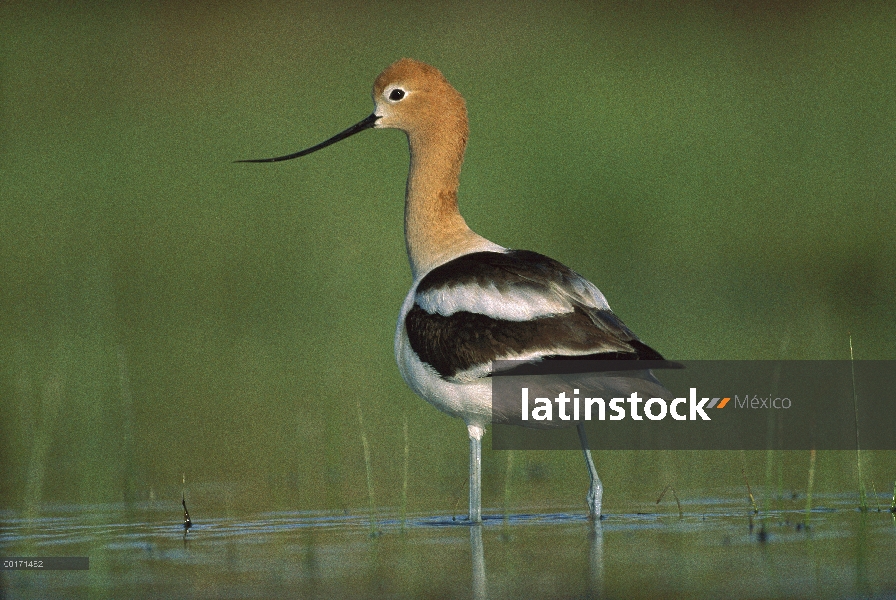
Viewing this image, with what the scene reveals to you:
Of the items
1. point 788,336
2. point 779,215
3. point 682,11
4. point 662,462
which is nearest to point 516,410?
point 662,462

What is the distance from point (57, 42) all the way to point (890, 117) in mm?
10425

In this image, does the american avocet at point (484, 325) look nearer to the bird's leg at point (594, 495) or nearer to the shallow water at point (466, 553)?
the bird's leg at point (594, 495)

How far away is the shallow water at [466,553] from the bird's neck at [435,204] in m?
1.62

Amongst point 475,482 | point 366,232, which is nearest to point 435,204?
point 475,482

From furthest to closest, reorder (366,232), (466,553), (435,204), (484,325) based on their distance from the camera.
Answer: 1. (366,232)
2. (435,204)
3. (484,325)
4. (466,553)

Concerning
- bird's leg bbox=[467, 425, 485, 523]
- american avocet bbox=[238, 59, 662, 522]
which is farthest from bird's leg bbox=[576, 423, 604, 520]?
bird's leg bbox=[467, 425, 485, 523]

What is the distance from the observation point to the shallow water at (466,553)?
17.2 feet

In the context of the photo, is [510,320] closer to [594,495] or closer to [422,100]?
[594,495]

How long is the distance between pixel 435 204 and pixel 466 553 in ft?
8.67

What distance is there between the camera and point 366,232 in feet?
47.7

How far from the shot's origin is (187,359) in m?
10.2

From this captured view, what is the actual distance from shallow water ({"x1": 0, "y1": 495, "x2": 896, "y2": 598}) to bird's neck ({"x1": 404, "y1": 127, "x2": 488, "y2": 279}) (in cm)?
162

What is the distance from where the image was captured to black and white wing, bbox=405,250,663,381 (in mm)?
6676

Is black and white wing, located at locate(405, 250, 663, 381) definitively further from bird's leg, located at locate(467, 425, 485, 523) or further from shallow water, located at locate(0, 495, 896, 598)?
shallow water, located at locate(0, 495, 896, 598)
